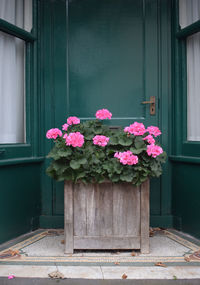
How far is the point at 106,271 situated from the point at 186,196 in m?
1.15

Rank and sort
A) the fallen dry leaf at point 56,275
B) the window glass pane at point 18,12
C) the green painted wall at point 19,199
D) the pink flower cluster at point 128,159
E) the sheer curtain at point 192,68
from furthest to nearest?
the sheer curtain at point 192,68 → the window glass pane at point 18,12 → the green painted wall at point 19,199 → the pink flower cluster at point 128,159 → the fallen dry leaf at point 56,275

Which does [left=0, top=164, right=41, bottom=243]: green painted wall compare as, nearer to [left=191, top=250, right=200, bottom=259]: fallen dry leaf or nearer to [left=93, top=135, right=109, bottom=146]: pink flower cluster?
[left=93, top=135, right=109, bottom=146]: pink flower cluster

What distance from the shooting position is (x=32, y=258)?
2.34 m

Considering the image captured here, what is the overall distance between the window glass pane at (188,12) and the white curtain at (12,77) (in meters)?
1.53

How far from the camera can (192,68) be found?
2.96 metres

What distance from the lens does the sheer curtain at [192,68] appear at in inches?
114

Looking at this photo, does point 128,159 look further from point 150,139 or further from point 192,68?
point 192,68

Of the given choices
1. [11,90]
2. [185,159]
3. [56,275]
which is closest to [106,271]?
[56,275]

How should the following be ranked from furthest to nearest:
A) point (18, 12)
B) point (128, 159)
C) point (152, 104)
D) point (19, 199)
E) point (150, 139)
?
point (152, 104)
point (18, 12)
point (19, 199)
point (150, 139)
point (128, 159)

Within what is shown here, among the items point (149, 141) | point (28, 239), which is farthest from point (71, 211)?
point (149, 141)

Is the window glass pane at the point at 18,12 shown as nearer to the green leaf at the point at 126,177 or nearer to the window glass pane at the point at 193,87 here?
the window glass pane at the point at 193,87

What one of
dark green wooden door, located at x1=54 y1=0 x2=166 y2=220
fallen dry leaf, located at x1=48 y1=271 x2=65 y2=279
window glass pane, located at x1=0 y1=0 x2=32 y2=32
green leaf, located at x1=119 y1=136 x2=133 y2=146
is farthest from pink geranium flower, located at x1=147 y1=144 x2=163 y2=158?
window glass pane, located at x1=0 y1=0 x2=32 y2=32

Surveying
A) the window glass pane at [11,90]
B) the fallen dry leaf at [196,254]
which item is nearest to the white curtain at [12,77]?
the window glass pane at [11,90]

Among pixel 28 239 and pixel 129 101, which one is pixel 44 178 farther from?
Answer: pixel 129 101
